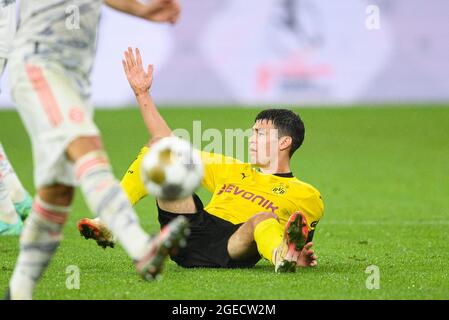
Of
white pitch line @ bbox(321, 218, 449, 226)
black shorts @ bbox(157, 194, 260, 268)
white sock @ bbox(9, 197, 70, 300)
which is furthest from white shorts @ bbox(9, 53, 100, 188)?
white pitch line @ bbox(321, 218, 449, 226)

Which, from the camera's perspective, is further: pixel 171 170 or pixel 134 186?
pixel 134 186

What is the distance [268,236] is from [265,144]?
848 millimetres

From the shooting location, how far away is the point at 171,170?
4285 millimetres

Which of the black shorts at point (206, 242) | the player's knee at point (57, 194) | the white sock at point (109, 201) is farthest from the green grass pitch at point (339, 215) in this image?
the white sock at point (109, 201)

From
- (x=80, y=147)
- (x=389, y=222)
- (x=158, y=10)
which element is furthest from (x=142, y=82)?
(x=389, y=222)

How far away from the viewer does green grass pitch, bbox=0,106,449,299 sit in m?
5.37

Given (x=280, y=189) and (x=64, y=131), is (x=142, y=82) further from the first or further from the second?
(x=280, y=189)

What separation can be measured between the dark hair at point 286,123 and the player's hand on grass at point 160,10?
6.44ft

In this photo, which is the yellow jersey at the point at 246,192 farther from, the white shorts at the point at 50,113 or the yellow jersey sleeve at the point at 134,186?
the white shorts at the point at 50,113

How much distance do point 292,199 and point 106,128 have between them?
1251 cm

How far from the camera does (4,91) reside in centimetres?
1845

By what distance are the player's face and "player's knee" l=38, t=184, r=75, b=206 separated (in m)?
1.97

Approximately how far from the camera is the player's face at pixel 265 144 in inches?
247

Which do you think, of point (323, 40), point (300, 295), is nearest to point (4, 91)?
point (323, 40)
